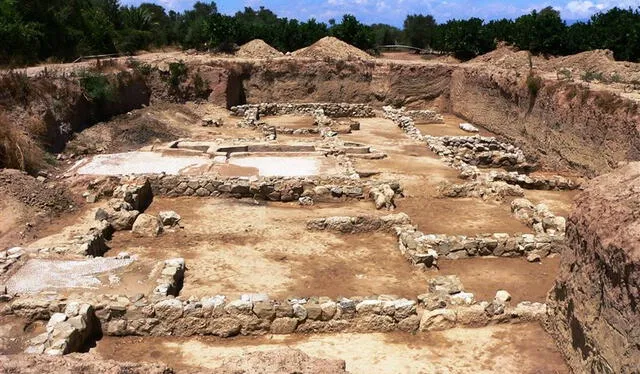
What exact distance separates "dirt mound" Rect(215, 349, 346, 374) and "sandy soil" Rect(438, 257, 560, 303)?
5137mm

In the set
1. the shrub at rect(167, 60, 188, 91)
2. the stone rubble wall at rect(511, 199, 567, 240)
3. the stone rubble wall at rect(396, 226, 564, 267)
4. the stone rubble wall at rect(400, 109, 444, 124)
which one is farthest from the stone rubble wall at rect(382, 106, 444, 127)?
the stone rubble wall at rect(396, 226, 564, 267)

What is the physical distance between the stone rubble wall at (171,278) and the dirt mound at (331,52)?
23.1 metres

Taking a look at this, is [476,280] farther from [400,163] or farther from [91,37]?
[91,37]

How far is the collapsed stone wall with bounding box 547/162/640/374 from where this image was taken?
5730 millimetres

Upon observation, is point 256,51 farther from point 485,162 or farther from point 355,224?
point 355,224

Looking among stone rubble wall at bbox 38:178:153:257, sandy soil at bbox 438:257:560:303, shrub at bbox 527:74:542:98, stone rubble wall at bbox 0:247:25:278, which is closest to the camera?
stone rubble wall at bbox 0:247:25:278

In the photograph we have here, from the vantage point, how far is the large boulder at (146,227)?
12289mm

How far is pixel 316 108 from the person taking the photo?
2905 centimetres

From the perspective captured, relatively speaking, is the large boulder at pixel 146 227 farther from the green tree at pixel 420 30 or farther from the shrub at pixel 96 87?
the green tree at pixel 420 30

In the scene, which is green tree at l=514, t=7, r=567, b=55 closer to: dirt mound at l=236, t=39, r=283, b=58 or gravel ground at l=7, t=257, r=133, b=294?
dirt mound at l=236, t=39, r=283, b=58

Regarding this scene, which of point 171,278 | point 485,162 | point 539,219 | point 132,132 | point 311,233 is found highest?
point 132,132

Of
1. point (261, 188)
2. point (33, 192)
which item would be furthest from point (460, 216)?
point (33, 192)

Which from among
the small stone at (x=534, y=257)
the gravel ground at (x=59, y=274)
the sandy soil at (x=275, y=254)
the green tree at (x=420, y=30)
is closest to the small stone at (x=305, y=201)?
the sandy soil at (x=275, y=254)

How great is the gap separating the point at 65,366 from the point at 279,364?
1.94 meters
